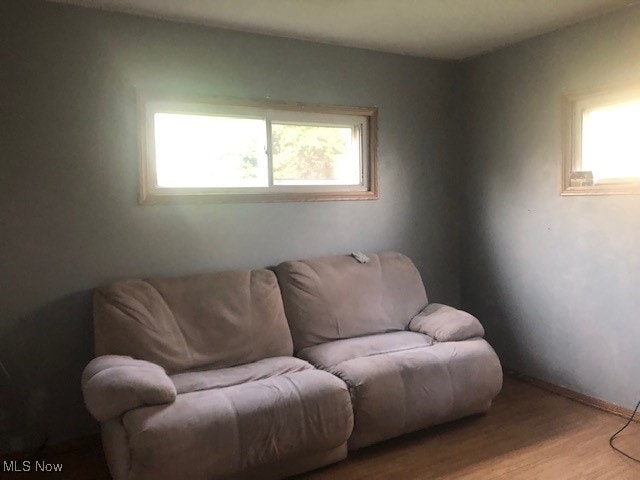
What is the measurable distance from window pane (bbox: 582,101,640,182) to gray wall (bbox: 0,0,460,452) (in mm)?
1598

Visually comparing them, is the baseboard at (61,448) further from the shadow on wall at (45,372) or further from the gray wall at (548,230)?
the gray wall at (548,230)

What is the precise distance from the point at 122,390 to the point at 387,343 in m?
1.49

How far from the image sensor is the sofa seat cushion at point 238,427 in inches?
83.4

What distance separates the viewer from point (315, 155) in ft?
11.9

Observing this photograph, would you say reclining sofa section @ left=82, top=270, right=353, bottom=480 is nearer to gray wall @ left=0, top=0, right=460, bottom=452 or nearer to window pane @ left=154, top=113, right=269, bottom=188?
gray wall @ left=0, top=0, right=460, bottom=452

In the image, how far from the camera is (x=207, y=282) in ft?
9.86

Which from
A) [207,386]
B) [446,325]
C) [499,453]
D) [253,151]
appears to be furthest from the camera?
[253,151]

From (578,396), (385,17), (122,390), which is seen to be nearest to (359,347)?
(122,390)

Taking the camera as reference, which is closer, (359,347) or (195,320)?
(195,320)

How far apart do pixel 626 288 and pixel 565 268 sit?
0.39 m

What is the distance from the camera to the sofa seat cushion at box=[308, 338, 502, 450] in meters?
2.64

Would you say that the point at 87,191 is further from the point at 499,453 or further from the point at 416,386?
the point at 499,453

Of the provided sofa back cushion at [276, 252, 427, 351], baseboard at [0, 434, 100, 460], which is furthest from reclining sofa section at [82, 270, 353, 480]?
baseboard at [0, 434, 100, 460]

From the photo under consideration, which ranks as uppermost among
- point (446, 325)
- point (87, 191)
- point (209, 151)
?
point (209, 151)
